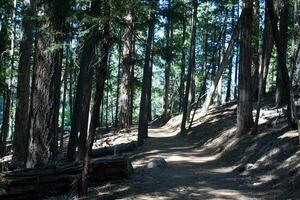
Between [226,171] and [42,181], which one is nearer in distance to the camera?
[42,181]

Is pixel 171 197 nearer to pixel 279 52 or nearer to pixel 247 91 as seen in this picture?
pixel 279 52

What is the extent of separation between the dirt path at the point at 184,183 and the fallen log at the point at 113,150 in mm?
1784

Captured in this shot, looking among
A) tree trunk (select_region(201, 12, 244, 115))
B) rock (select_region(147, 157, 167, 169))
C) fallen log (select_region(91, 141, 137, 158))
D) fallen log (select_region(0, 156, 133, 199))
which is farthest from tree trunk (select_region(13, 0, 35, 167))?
tree trunk (select_region(201, 12, 244, 115))

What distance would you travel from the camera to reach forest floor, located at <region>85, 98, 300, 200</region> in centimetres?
946

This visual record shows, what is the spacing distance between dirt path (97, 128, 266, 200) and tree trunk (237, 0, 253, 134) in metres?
1.80

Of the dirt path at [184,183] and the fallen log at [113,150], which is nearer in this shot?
the dirt path at [184,183]

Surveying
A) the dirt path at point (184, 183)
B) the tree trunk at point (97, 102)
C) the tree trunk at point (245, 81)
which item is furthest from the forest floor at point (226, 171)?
the tree trunk at point (97, 102)

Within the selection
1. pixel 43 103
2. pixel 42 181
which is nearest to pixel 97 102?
pixel 43 103

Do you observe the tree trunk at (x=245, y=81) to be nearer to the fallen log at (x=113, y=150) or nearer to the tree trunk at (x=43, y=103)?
the fallen log at (x=113, y=150)

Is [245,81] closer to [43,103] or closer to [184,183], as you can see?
[184,183]

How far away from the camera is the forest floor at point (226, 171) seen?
31.0 ft

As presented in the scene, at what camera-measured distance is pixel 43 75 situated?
10.6 m

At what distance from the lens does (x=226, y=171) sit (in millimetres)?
12562

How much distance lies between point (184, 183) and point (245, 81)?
641cm
